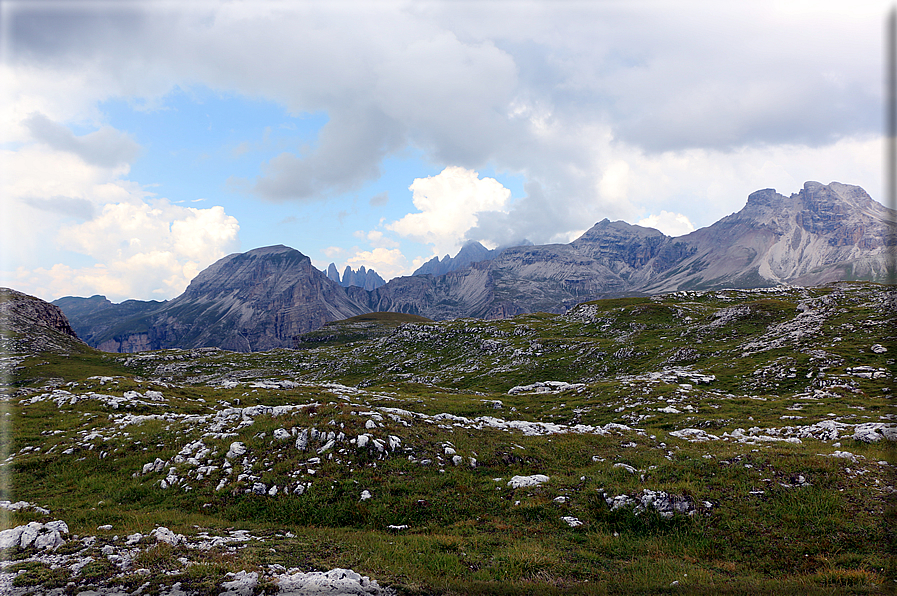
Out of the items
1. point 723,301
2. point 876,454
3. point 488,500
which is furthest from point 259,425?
point 723,301

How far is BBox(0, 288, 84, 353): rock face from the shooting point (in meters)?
97.8

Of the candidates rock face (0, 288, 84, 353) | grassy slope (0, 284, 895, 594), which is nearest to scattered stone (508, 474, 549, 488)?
grassy slope (0, 284, 895, 594)

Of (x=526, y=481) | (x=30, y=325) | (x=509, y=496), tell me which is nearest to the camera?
(x=509, y=496)

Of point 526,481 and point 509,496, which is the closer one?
point 509,496

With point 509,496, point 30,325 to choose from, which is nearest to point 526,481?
point 509,496

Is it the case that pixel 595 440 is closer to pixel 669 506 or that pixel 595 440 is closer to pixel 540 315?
pixel 669 506

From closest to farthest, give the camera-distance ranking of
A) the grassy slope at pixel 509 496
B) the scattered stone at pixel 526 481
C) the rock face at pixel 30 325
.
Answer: the grassy slope at pixel 509 496
the scattered stone at pixel 526 481
the rock face at pixel 30 325

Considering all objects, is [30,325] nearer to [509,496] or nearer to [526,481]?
[509,496]

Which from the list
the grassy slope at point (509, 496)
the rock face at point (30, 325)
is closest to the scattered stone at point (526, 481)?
the grassy slope at point (509, 496)

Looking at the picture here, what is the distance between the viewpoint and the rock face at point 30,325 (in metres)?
97.8

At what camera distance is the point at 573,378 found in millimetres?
67500

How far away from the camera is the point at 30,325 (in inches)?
4360

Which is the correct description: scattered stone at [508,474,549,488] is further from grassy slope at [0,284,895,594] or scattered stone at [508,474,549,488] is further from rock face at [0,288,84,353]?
rock face at [0,288,84,353]

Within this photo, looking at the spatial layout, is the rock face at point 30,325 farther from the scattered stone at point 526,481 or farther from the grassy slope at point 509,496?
the scattered stone at point 526,481
